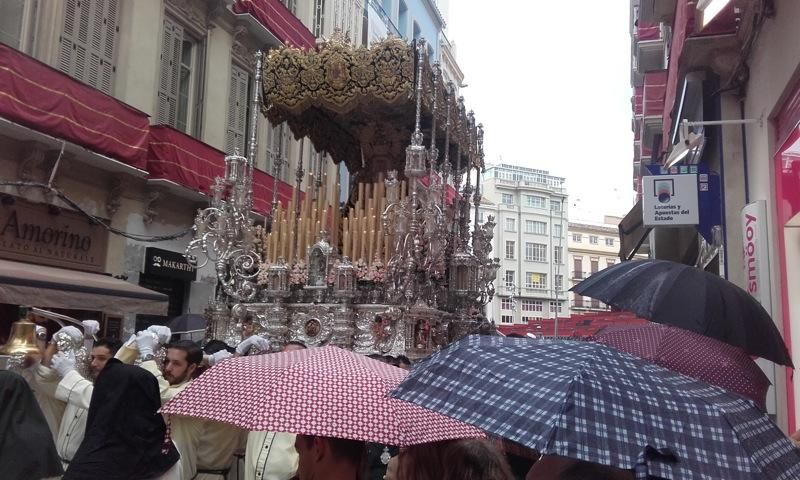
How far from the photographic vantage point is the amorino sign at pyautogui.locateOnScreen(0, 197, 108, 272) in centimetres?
1034

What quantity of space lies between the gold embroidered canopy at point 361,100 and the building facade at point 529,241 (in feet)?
170

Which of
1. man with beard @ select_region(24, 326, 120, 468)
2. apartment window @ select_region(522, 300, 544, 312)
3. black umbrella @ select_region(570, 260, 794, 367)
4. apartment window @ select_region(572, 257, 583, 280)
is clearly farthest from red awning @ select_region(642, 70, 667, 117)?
apartment window @ select_region(572, 257, 583, 280)

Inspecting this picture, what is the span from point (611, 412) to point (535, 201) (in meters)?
65.6

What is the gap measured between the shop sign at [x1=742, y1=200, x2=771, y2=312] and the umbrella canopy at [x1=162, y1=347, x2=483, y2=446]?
14.1 feet

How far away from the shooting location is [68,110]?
10484 millimetres

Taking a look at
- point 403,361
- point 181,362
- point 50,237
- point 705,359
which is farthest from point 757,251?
point 50,237

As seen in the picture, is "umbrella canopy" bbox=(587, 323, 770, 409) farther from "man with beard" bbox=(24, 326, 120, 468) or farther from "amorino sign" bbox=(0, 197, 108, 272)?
"amorino sign" bbox=(0, 197, 108, 272)

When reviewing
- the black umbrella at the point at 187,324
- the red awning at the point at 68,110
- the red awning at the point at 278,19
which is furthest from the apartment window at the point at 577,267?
the red awning at the point at 68,110

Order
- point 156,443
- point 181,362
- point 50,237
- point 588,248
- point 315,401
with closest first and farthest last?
point 315,401, point 156,443, point 181,362, point 50,237, point 588,248

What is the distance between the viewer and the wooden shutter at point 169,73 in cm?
1351

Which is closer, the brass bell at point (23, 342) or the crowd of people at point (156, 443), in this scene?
the crowd of people at point (156, 443)

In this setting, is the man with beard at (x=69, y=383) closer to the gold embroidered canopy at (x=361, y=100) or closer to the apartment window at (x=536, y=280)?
the gold embroidered canopy at (x=361, y=100)

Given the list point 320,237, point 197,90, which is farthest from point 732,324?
point 197,90

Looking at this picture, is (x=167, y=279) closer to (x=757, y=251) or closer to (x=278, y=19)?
(x=278, y=19)
